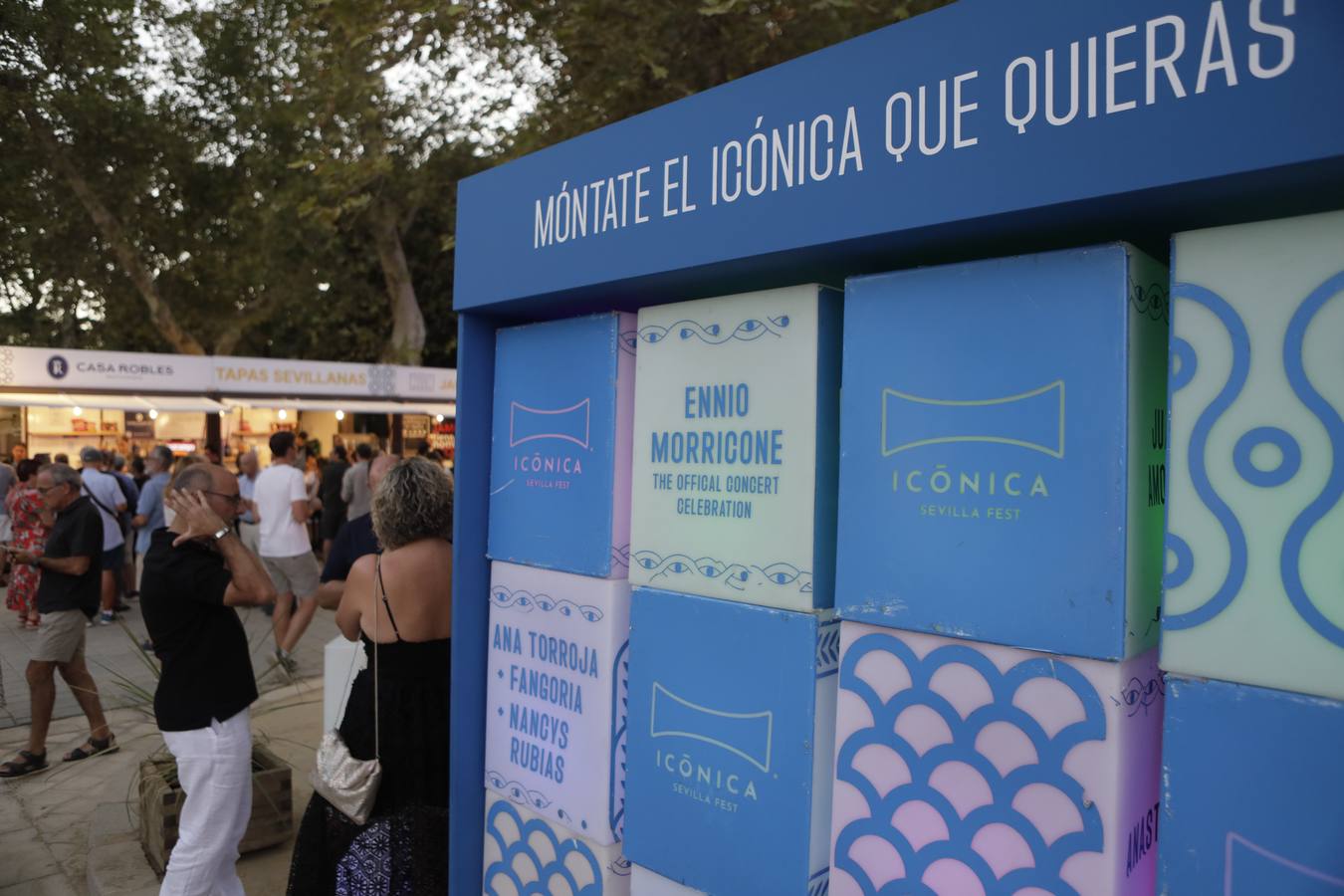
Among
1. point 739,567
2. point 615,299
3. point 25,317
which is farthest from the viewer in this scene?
point 25,317

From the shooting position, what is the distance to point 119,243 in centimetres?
1534

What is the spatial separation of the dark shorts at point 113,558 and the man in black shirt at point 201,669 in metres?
6.31

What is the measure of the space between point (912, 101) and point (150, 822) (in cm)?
408

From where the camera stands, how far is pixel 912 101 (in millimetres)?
1571

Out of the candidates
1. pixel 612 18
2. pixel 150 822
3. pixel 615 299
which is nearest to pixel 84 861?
pixel 150 822

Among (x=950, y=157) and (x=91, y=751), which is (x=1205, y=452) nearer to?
(x=950, y=157)

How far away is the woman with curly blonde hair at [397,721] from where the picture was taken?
2.82 metres

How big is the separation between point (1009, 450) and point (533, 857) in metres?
1.67

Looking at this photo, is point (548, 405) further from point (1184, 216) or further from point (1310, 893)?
point (1310, 893)

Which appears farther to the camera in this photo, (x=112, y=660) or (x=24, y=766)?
(x=112, y=660)

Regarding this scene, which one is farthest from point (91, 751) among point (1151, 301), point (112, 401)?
point (112, 401)

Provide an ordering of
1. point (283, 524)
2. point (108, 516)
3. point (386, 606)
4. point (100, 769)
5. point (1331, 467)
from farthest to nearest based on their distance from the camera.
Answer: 1. point (108, 516)
2. point (283, 524)
3. point (100, 769)
4. point (386, 606)
5. point (1331, 467)

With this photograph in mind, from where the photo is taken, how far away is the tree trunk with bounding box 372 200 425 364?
16656 millimetres

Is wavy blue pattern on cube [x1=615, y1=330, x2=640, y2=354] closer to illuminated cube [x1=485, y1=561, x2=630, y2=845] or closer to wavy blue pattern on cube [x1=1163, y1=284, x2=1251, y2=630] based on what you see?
illuminated cube [x1=485, y1=561, x2=630, y2=845]
